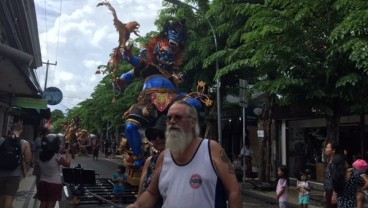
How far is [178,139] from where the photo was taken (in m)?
3.20

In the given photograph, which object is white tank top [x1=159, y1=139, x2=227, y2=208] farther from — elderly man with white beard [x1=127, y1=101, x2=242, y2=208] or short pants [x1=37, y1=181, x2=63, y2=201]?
short pants [x1=37, y1=181, x2=63, y2=201]

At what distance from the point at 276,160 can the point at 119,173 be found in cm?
1004

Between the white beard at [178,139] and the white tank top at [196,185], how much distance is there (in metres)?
0.11

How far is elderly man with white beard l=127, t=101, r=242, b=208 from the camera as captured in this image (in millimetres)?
A: 2992

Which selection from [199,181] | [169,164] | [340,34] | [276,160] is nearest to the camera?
[199,181]

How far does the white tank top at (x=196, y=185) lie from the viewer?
118 inches

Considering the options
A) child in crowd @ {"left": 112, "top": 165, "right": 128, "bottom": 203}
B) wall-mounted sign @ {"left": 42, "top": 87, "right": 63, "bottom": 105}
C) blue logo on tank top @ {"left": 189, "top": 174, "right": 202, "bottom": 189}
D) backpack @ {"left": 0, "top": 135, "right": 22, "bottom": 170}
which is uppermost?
wall-mounted sign @ {"left": 42, "top": 87, "right": 63, "bottom": 105}

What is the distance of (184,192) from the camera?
3.02 meters

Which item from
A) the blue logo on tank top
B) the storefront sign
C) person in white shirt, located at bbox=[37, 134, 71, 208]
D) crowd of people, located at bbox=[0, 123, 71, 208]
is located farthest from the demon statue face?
the blue logo on tank top

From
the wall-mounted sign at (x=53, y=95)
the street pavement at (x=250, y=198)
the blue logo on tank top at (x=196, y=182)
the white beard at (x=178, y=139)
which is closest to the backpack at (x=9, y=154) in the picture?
the street pavement at (x=250, y=198)

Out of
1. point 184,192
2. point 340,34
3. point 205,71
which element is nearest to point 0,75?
point 340,34

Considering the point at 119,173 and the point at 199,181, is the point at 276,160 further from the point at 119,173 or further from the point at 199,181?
the point at 199,181

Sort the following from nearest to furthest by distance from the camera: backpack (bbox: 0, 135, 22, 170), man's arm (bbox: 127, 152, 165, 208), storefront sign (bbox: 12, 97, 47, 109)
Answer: man's arm (bbox: 127, 152, 165, 208)
backpack (bbox: 0, 135, 22, 170)
storefront sign (bbox: 12, 97, 47, 109)

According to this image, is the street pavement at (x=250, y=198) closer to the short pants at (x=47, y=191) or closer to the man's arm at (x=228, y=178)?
the short pants at (x=47, y=191)
